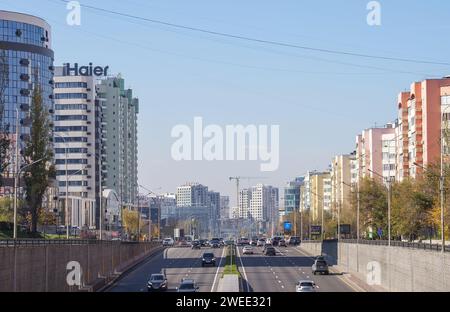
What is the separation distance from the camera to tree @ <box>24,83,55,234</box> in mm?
91938

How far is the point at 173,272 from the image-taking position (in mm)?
97625

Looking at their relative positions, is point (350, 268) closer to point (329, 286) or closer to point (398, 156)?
point (329, 286)

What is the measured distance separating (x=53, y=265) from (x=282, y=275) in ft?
106

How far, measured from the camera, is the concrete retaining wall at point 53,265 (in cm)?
4983

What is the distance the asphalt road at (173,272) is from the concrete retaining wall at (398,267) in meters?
13.2

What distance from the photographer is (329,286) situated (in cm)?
7600

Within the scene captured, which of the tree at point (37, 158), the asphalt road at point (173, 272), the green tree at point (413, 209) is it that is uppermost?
the tree at point (37, 158)

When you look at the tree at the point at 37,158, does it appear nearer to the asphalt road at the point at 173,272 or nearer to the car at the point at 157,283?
the asphalt road at the point at 173,272

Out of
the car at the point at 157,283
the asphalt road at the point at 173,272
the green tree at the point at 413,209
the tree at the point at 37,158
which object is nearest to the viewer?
the car at the point at 157,283

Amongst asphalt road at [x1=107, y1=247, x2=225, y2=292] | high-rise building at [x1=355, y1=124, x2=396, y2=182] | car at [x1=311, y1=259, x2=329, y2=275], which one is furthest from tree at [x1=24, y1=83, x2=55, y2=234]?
high-rise building at [x1=355, y1=124, x2=396, y2=182]

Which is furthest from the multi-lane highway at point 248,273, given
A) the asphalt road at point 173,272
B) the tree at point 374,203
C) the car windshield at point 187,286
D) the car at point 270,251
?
the tree at point 374,203

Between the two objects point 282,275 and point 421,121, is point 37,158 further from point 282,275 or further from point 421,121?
point 421,121

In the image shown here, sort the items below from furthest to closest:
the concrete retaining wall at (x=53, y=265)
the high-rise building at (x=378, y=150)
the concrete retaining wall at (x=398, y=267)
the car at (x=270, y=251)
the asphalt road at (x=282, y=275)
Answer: the high-rise building at (x=378, y=150) → the car at (x=270, y=251) → the asphalt road at (x=282, y=275) → the concrete retaining wall at (x=398, y=267) → the concrete retaining wall at (x=53, y=265)

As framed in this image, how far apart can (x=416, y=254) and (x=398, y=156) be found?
110 meters
